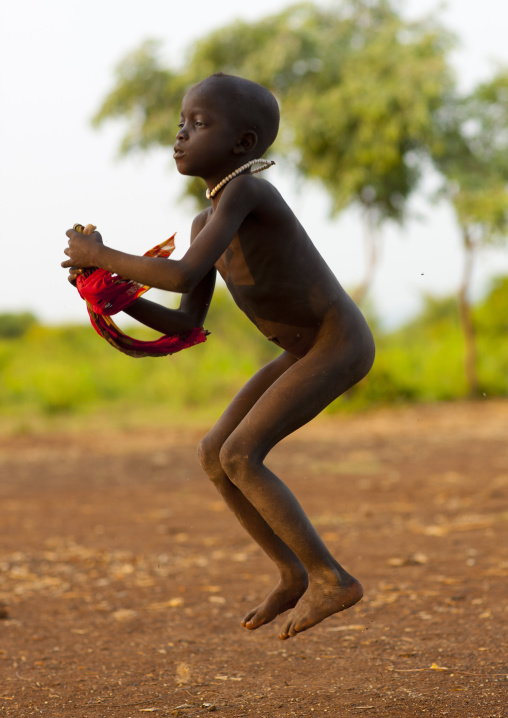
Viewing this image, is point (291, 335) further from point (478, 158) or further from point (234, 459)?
point (478, 158)

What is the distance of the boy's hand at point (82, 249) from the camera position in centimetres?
297

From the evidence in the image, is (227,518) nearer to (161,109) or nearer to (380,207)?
(380,207)

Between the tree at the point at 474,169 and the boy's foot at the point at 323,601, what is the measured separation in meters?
14.6

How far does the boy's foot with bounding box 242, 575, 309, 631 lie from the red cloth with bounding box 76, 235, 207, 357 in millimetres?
993

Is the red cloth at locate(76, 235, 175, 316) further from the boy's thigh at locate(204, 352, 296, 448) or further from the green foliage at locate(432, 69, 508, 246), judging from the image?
the green foliage at locate(432, 69, 508, 246)

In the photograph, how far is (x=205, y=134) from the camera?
3057mm

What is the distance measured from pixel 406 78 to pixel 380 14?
3405mm

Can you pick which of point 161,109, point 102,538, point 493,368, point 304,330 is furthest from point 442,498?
point 161,109

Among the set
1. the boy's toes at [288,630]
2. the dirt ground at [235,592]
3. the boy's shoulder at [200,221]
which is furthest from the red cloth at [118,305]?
the dirt ground at [235,592]

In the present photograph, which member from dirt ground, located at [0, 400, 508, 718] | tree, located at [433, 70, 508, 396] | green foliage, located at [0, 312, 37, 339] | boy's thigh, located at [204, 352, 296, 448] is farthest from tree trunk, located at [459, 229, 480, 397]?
green foliage, located at [0, 312, 37, 339]

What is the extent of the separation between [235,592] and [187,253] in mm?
3546

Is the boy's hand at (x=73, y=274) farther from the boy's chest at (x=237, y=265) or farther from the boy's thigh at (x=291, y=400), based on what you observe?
the boy's thigh at (x=291, y=400)

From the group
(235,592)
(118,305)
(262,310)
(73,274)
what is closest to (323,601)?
(262,310)

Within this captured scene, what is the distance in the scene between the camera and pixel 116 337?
3.26 meters
